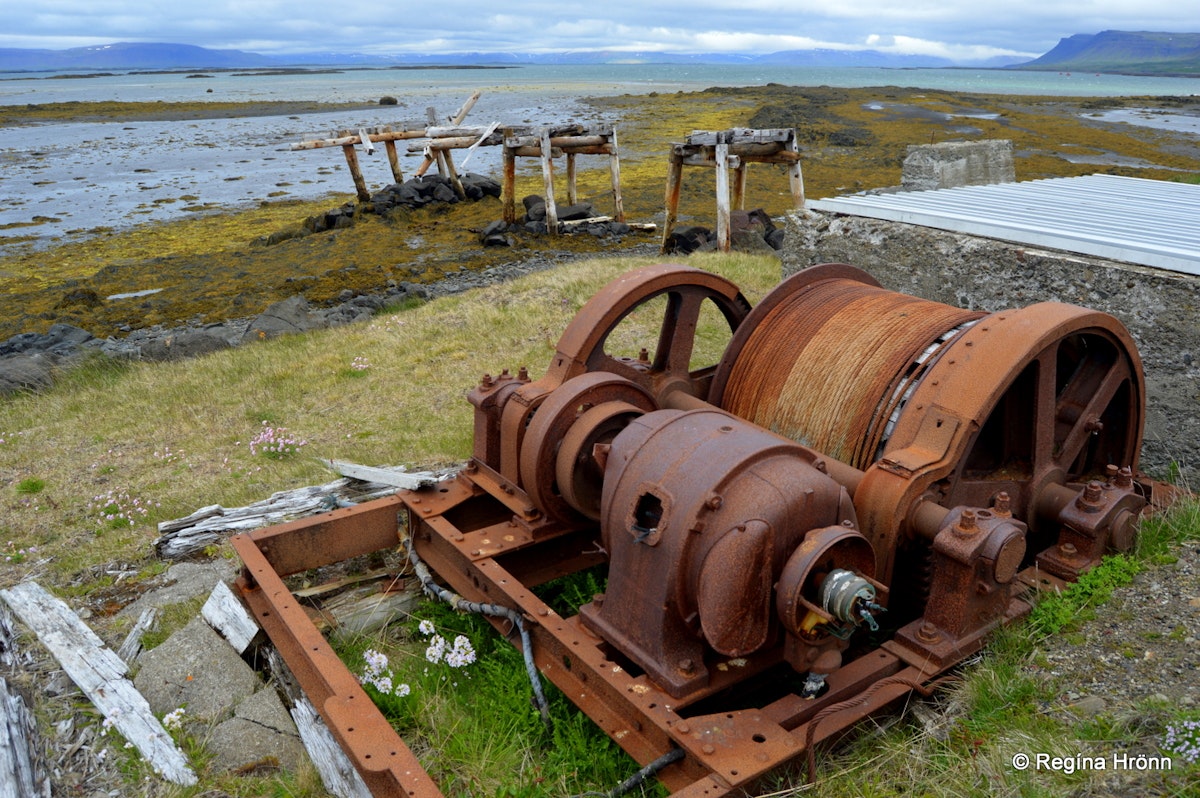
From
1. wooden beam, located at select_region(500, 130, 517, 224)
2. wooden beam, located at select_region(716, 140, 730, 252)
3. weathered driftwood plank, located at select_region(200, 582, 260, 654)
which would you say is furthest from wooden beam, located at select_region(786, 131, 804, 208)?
weathered driftwood plank, located at select_region(200, 582, 260, 654)

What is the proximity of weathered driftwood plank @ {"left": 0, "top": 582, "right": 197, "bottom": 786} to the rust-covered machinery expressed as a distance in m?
0.60

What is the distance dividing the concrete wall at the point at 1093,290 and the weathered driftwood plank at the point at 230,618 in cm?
544

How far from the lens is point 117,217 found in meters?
28.1

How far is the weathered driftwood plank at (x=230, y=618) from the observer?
4324 millimetres

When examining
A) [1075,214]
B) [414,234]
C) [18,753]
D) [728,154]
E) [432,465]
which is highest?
[1075,214]

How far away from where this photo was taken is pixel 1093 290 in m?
5.88

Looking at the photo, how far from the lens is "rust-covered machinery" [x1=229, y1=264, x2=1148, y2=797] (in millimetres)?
3164

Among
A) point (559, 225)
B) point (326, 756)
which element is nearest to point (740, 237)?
point (559, 225)

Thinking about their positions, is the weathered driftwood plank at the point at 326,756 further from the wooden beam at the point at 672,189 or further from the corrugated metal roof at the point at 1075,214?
the wooden beam at the point at 672,189

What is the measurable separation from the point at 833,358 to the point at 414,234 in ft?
60.4

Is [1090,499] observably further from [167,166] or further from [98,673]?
[167,166]

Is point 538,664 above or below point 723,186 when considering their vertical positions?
below

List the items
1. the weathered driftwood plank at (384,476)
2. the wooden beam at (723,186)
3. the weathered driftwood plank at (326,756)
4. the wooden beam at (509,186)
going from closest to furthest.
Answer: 1. the weathered driftwood plank at (326,756)
2. the weathered driftwood plank at (384,476)
3. the wooden beam at (723,186)
4. the wooden beam at (509,186)

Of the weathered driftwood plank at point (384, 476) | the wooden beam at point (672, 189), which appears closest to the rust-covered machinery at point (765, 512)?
the weathered driftwood plank at point (384, 476)
